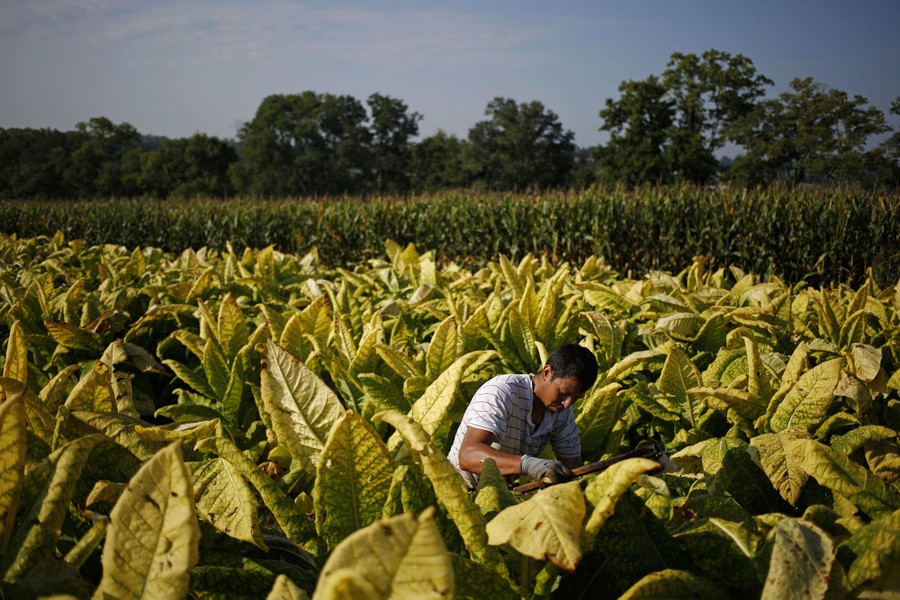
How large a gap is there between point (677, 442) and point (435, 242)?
13562 mm

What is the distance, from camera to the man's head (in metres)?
2.43

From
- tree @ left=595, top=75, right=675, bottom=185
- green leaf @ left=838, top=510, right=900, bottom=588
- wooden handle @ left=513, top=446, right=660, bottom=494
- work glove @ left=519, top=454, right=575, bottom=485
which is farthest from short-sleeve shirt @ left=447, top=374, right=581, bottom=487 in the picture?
tree @ left=595, top=75, right=675, bottom=185

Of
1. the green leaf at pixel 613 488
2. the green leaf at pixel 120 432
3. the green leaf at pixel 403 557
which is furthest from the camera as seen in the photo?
the green leaf at pixel 120 432

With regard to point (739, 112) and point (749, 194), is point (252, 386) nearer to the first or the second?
point (749, 194)

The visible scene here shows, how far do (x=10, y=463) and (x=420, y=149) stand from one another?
82.7m

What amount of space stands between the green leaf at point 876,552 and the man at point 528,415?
47.8 inches

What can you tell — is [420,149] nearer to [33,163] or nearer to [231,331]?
[33,163]

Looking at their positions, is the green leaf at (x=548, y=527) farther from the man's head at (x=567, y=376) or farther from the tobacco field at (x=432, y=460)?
the man's head at (x=567, y=376)

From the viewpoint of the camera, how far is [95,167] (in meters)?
65.8

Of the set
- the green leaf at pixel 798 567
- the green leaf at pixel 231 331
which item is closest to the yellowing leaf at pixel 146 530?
the green leaf at pixel 798 567

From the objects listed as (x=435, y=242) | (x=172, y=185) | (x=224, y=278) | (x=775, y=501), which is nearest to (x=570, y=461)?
(x=775, y=501)

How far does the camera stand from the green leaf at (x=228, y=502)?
4.05ft

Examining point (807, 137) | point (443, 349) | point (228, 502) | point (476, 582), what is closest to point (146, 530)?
point (228, 502)

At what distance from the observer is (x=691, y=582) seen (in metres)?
0.96
